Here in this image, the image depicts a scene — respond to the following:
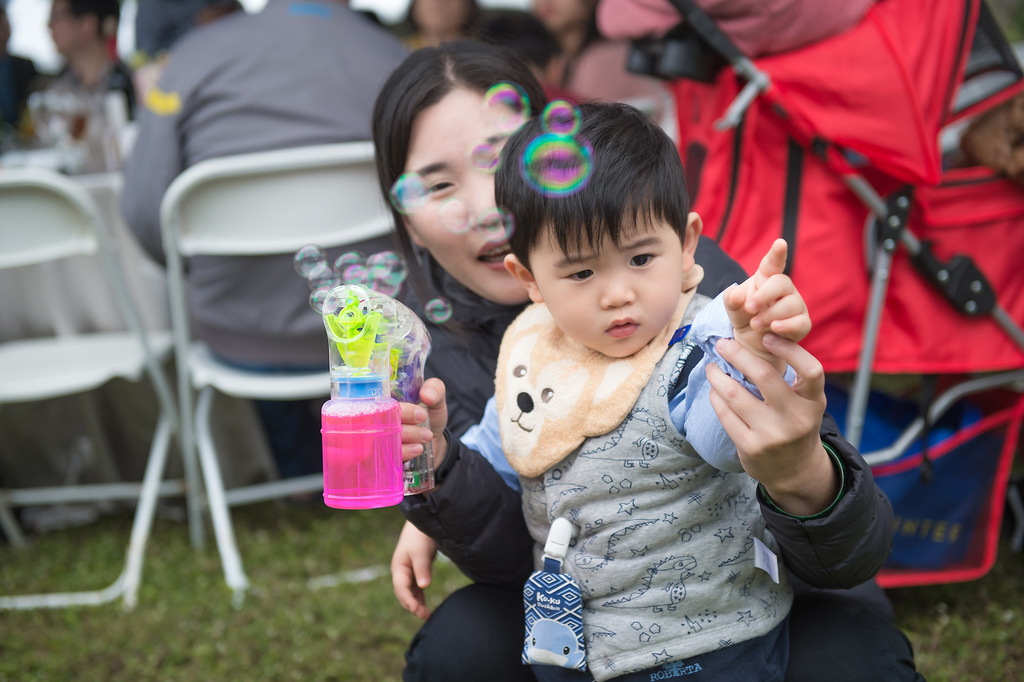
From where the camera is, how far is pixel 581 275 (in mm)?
851

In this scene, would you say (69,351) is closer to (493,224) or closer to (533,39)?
(493,224)

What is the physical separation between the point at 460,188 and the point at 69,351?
5.34 ft

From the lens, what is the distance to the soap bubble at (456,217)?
3.60ft

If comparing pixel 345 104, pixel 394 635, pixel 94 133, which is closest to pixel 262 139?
pixel 345 104

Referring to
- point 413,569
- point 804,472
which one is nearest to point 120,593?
point 413,569

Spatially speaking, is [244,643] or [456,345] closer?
[456,345]

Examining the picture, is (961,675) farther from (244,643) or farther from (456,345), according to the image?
(244,643)

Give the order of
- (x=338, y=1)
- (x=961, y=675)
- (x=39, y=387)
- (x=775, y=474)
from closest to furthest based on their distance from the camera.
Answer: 1. (x=775, y=474)
2. (x=961, y=675)
3. (x=39, y=387)
4. (x=338, y=1)

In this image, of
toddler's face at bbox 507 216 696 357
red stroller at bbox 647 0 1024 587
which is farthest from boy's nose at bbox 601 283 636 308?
red stroller at bbox 647 0 1024 587

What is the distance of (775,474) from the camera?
739 millimetres

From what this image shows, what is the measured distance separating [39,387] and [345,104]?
102 centimetres

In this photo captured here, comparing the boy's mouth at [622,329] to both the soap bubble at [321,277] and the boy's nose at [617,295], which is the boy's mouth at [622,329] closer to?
the boy's nose at [617,295]

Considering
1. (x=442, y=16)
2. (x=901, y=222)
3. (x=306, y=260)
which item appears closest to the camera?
(x=306, y=260)

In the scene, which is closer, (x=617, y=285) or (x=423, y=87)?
(x=617, y=285)
